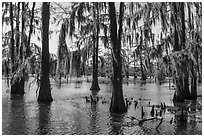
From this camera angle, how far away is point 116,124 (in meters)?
9.28

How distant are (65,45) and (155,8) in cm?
430

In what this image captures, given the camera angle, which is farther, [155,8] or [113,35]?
[113,35]

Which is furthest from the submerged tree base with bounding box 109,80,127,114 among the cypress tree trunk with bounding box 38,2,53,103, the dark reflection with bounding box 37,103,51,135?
the cypress tree trunk with bounding box 38,2,53,103

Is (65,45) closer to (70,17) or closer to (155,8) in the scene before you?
(70,17)

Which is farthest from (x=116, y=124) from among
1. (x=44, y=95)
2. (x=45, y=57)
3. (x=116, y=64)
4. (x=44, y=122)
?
(x=45, y=57)

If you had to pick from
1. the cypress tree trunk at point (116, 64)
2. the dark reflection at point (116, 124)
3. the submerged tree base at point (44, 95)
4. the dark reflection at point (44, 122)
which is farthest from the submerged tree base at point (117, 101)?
the submerged tree base at point (44, 95)

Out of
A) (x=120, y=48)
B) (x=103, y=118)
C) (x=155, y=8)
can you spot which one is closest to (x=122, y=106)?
(x=103, y=118)

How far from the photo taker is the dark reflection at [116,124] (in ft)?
26.8

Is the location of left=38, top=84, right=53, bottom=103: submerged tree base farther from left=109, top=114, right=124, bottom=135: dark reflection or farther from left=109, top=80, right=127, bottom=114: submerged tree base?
left=109, top=114, right=124, bottom=135: dark reflection

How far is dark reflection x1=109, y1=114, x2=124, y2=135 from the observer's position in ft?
26.8

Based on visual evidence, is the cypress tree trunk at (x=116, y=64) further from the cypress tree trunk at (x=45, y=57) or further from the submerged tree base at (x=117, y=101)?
the cypress tree trunk at (x=45, y=57)

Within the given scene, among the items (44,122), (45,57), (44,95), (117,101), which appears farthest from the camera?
(45,57)

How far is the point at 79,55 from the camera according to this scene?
998 centimetres

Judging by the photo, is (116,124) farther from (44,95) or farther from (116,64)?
(44,95)
